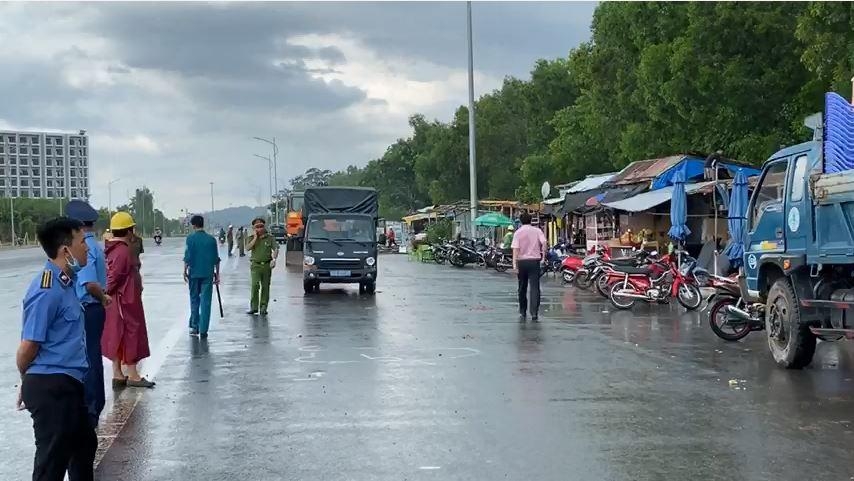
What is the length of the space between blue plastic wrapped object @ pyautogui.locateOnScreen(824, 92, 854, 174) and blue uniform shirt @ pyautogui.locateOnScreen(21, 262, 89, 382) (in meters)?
7.34

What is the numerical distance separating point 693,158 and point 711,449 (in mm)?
16868

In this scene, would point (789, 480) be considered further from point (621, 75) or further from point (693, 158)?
point (621, 75)

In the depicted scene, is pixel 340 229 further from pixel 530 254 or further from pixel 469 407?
pixel 469 407

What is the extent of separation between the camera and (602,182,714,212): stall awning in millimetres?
21969

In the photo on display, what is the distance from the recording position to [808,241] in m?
9.55

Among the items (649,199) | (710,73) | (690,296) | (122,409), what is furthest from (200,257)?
(710,73)

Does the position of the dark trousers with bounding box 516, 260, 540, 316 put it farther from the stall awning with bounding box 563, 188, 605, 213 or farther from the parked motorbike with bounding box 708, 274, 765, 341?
the stall awning with bounding box 563, 188, 605, 213

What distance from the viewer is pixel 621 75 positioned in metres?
30.6

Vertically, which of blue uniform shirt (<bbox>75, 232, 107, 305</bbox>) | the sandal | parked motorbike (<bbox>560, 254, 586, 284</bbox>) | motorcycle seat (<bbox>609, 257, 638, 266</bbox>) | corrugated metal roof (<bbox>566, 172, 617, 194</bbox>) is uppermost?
corrugated metal roof (<bbox>566, 172, 617, 194</bbox>)

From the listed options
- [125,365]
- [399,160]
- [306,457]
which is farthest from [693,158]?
[399,160]

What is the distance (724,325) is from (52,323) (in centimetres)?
975

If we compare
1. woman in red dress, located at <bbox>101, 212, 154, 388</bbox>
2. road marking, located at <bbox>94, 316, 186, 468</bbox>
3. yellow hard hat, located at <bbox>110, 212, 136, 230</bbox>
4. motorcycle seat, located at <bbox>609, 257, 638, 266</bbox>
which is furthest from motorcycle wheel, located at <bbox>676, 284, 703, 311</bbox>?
yellow hard hat, located at <bbox>110, 212, 136, 230</bbox>

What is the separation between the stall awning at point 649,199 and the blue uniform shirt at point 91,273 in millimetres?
16507

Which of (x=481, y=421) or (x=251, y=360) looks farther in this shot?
(x=251, y=360)
